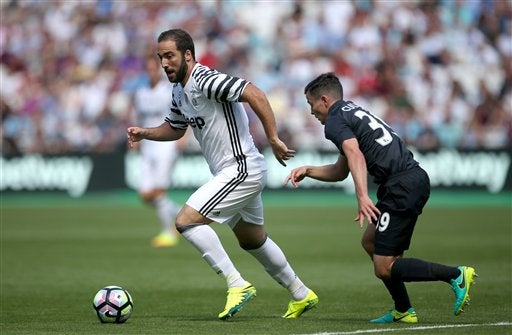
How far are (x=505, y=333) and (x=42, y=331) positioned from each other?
3.56 metres

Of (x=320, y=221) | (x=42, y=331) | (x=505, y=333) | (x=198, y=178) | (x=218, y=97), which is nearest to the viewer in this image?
(x=505, y=333)

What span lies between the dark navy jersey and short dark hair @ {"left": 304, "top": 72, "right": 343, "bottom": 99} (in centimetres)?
18

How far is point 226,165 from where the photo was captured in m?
9.34

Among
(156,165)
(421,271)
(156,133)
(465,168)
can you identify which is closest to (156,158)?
(156,165)

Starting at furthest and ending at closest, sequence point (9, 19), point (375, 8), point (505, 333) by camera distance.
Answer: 1. point (9, 19)
2. point (375, 8)
3. point (505, 333)

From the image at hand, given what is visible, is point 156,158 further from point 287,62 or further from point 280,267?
point 287,62

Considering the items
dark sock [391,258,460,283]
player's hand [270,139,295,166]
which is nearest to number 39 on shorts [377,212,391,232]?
dark sock [391,258,460,283]

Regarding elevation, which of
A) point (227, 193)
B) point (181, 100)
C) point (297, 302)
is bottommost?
point (297, 302)

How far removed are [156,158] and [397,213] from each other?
31.7ft

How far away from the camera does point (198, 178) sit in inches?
1061

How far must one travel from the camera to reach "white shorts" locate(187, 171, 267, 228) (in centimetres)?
910

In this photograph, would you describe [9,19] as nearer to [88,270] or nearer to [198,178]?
[198,178]

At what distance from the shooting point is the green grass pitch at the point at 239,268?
29.0 ft

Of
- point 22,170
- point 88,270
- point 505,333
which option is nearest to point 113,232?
point 88,270
